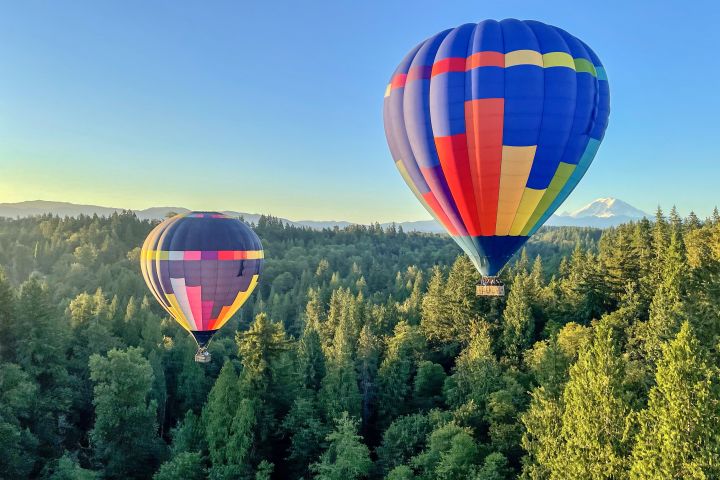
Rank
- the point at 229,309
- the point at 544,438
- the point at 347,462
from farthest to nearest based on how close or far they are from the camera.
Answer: the point at 347,462 → the point at 229,309 → the point at 544,438

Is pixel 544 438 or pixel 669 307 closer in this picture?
pixel 544 438

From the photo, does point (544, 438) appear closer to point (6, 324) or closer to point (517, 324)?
point (517, 324)

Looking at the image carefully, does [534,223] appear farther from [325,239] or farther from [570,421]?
[325,239]

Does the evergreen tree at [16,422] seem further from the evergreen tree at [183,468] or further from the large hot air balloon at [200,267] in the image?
the large hot air balloon at [200,267]

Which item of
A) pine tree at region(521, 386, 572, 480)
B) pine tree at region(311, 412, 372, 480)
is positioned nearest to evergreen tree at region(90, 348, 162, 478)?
pine tree at region(311, 412, 372, 480)

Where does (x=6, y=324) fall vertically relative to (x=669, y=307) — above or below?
below

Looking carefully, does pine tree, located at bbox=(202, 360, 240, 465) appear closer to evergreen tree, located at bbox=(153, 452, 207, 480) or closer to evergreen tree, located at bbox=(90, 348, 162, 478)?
evergreen tree, located at bbox=(153, 452, 207, 480)

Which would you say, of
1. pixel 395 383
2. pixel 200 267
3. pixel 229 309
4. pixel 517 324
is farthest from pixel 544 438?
pixel 200 267

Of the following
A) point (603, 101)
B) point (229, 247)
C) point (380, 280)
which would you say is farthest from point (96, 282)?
point (603, 101)
